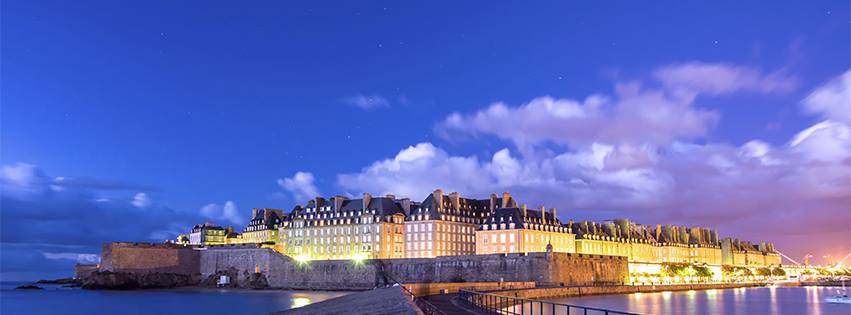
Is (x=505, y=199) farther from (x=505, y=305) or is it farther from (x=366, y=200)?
(x=505, y=305)

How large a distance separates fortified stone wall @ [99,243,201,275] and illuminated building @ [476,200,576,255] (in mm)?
33000

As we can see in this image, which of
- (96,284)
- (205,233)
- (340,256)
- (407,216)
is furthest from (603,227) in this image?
(205,233)

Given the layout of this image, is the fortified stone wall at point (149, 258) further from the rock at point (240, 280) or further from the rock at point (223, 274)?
the rock at point (240, 280)

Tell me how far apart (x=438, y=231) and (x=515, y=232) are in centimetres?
955

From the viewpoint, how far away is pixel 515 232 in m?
73.5

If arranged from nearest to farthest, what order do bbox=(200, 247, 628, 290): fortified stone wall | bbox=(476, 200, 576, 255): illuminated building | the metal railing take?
the metal railing < bbox=(200, 247, 628, 290): fortified stone wall < bbox=(476, 200, 576, 255): illuminated building

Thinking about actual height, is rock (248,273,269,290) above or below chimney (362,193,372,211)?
below

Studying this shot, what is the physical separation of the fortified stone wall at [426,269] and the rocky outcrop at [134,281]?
5.28 metres

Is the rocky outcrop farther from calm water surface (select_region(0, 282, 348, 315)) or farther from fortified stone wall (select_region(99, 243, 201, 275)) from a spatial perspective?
calm water surface (select_region(0, 282, 348, 315))

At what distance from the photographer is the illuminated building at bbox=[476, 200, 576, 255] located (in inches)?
2894

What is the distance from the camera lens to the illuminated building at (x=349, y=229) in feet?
268

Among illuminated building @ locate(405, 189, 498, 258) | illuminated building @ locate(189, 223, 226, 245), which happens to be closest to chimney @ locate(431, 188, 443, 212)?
illuminated building @ locate(405, 189, 498, 258)

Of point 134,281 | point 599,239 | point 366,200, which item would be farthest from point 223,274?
point 599,239

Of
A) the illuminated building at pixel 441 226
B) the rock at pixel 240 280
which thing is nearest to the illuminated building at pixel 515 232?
the illuminated building at pixel 441 226
